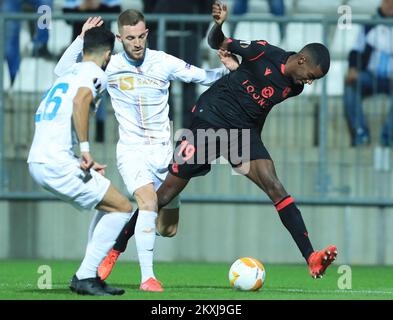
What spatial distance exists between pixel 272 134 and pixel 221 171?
0.73m

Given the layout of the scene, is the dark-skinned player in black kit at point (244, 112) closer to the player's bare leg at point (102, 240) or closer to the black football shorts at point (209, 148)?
the black football shorts at point (209, 148)

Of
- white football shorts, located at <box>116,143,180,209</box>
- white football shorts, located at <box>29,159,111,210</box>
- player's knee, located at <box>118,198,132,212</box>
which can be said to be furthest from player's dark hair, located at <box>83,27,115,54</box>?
white football shorts, located at <box>116,143,180,209</box>

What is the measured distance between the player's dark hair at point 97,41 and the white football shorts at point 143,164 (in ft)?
4.81

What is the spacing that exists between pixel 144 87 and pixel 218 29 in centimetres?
81

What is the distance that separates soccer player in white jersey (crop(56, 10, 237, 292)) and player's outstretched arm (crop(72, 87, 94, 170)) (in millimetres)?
1409

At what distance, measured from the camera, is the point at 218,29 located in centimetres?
1057

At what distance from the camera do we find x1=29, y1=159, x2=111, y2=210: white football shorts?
29.8 feet

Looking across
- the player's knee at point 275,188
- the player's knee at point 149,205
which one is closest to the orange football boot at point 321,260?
the player's knee at point 275,188

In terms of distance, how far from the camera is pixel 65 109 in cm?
911

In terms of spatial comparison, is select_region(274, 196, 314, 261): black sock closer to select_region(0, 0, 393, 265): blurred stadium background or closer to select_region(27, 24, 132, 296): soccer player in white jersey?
select_region(27, 24, 132, 296): soccer player in white jersey

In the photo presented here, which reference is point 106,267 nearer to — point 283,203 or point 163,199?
point 163,199

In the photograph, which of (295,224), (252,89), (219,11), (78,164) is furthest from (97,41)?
(295,224)

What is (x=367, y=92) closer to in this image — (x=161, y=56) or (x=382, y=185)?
(x=382, y=185)
